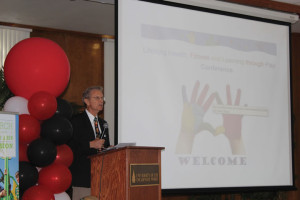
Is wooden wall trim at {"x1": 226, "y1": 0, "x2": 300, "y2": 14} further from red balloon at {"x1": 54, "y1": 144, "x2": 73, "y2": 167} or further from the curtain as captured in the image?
the curtain

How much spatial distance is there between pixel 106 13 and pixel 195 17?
6.38 ft

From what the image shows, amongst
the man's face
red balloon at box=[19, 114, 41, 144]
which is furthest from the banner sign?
the man's face

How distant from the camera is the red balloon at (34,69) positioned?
11.2 feet

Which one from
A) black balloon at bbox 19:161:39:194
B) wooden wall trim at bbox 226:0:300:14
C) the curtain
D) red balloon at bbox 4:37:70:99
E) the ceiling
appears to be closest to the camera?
black balloon at bbox 19:161:39:194

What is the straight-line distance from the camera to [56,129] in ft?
10.9

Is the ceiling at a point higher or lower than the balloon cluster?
higher

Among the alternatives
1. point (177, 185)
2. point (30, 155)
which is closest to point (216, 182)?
point (177, 185)

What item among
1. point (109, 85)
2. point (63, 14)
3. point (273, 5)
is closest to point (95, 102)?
point (273, 5)

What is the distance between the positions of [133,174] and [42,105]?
3.07 feet

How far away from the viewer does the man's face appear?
3904mm

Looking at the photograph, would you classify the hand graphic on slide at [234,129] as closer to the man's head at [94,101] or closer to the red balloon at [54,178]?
the man's head at [94,101]

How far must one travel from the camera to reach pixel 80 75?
707 centimetres

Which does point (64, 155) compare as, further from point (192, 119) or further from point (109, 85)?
point (109, 85)

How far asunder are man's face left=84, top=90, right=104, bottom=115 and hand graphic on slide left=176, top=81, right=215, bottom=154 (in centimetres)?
89
